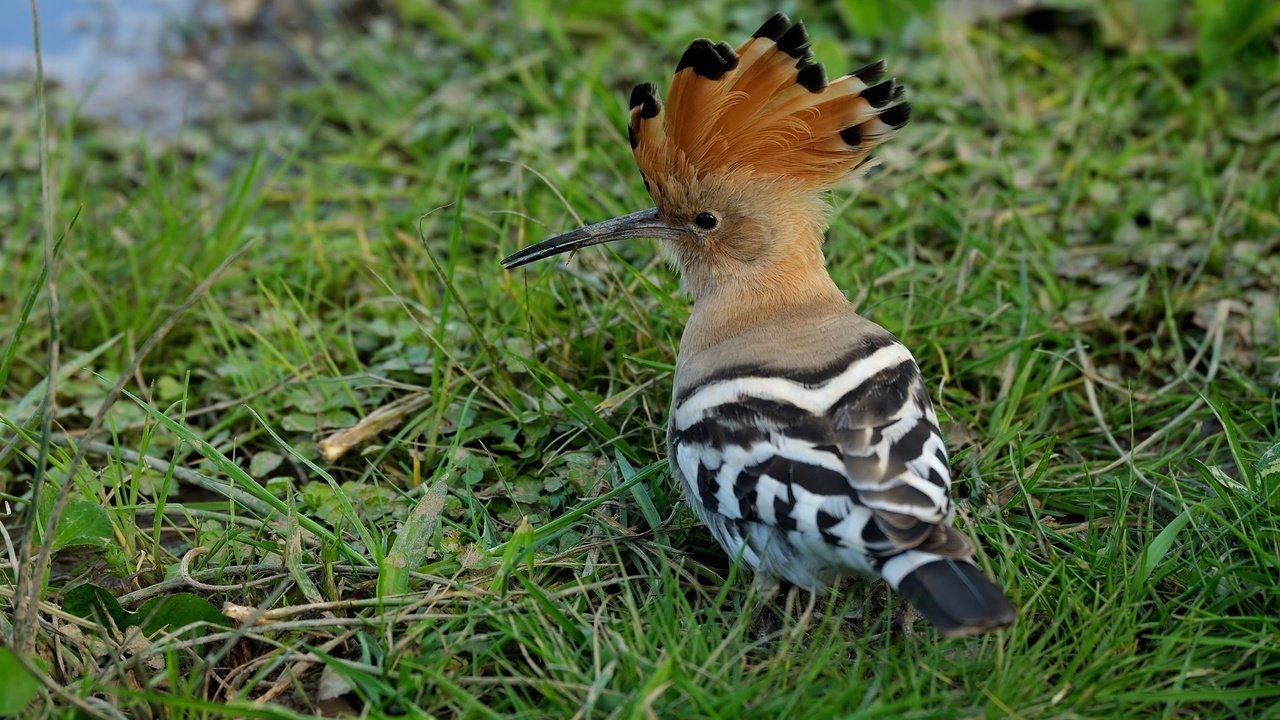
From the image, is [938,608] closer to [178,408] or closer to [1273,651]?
[1273,651]

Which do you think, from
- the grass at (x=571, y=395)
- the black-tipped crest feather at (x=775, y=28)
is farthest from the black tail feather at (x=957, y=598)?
the black-tipped crest feather at (x=775, y=28)

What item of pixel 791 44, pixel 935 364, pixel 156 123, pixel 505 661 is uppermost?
pixel 156 123

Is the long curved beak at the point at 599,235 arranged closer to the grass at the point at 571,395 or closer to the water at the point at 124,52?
the grass at the point at 571,395

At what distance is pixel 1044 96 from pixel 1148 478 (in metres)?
1.79

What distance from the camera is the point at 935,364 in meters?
2.83

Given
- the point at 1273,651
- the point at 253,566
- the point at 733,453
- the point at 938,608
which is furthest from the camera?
the point at 253,566

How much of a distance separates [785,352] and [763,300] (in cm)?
27

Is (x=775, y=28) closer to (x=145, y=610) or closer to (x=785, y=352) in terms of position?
(x=785, y=352)

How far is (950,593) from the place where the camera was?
182 centimetres

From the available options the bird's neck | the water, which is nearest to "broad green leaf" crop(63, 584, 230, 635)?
the bird's neck

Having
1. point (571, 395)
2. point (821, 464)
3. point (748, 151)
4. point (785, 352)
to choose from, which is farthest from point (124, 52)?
point (821, 464)

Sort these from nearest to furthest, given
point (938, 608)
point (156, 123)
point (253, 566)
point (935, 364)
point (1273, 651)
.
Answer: point (938, 608), point (1273, 651), point (253, 566), point (935, 364), point (156, 123)

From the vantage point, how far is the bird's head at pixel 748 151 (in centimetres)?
239

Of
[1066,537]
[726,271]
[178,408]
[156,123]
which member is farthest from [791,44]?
[156,123]
